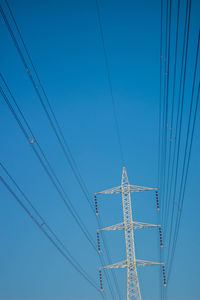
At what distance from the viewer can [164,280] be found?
30500mm

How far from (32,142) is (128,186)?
1674cm

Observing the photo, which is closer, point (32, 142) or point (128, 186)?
point (32, 142)

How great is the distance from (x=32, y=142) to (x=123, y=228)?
16915mm

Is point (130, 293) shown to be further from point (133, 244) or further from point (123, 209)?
point (123, 209)

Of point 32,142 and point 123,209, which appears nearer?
point 32,142

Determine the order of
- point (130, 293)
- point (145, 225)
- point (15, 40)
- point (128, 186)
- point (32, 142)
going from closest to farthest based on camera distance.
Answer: point (15, 40) → point (32, 142) → point (130, 293) → point (145, 225) → point (128, 186)

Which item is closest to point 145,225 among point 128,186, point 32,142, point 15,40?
point 128,186

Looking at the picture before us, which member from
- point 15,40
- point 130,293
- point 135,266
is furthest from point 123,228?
point 15,40

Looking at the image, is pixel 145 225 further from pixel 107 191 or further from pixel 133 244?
pixel 107 191

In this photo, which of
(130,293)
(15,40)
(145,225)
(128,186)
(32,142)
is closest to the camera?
(15,40)

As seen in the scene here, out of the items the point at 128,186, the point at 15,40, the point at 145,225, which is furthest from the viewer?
the point at 128,186

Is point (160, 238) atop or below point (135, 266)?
atop

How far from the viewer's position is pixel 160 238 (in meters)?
29.4

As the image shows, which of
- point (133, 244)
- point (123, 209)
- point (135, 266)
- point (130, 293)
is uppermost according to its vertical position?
point (123, 209)
